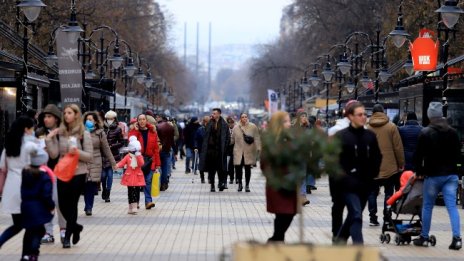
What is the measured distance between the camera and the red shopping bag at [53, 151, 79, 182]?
1359 cm

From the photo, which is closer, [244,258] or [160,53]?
[244,258]

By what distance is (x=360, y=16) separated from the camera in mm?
62438

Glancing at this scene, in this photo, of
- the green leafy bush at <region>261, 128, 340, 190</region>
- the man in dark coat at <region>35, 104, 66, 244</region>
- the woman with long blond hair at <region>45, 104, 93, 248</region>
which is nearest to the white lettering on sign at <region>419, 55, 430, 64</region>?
the man in dark coat at <region>35, 104, 66, 244</region>

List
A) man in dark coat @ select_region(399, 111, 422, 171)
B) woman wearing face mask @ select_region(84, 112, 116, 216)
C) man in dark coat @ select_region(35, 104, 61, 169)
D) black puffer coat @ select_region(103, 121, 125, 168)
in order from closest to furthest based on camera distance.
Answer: man in dark coat @ select_region(35, 104, 61, 169) < woman wearing face mask @ select_region(84, 112, 116, 216) < man in dark coat @ select_region(399, 111, 422, 171) < black puffer coat @ select_region(103, 121, 125, 168)

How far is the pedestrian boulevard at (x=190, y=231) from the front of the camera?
13.6m

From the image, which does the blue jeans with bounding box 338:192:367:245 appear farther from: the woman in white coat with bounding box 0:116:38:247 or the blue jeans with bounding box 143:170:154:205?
the blue jeans with bounding box 143:170:154:205

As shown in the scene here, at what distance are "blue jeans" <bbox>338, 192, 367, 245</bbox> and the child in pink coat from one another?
289 inches

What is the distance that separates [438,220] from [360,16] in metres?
44.3

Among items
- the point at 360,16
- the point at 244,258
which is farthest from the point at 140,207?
the point at 360,16

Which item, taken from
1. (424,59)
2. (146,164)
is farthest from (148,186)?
(424,59)

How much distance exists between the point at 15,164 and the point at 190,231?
4.53 m

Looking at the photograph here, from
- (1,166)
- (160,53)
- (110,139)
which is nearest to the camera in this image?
(1,166)

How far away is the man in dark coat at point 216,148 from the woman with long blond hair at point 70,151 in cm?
1233

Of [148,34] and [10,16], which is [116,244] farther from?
[148,34]
